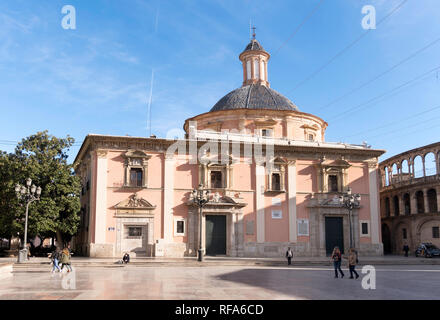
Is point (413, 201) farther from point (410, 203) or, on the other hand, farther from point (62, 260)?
point (62, 260)

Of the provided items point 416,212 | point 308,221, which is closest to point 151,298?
point 308,221

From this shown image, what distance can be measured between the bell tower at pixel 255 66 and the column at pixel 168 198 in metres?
13.3

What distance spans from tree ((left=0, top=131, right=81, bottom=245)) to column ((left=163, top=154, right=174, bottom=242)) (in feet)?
19.1

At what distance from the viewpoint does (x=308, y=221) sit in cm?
3072

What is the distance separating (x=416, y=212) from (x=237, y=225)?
692 inches

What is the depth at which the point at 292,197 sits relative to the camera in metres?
30.7

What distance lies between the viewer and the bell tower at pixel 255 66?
38.7 m

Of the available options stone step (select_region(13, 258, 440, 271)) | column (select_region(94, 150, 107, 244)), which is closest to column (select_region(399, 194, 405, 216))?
stone step (select_region(13, 258, 440, 271))

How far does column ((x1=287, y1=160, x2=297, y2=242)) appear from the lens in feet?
99.3

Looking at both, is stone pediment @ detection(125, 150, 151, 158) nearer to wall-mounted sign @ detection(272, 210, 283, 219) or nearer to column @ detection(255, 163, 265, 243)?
column @ detection(255, 163, 265, 243)

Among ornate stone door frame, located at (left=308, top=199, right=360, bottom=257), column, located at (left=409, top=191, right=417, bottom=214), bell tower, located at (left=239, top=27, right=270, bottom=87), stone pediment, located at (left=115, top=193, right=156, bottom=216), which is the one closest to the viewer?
stone pediment, located at (left=115, top=193, right=156, bottom=216)

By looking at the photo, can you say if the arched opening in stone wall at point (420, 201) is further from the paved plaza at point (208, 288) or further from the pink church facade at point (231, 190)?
the paved plaza at point (208, 288)

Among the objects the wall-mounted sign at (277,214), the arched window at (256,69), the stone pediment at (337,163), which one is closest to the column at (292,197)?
the wall-mounted sign at (277,214)

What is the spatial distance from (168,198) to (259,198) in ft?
20.4
